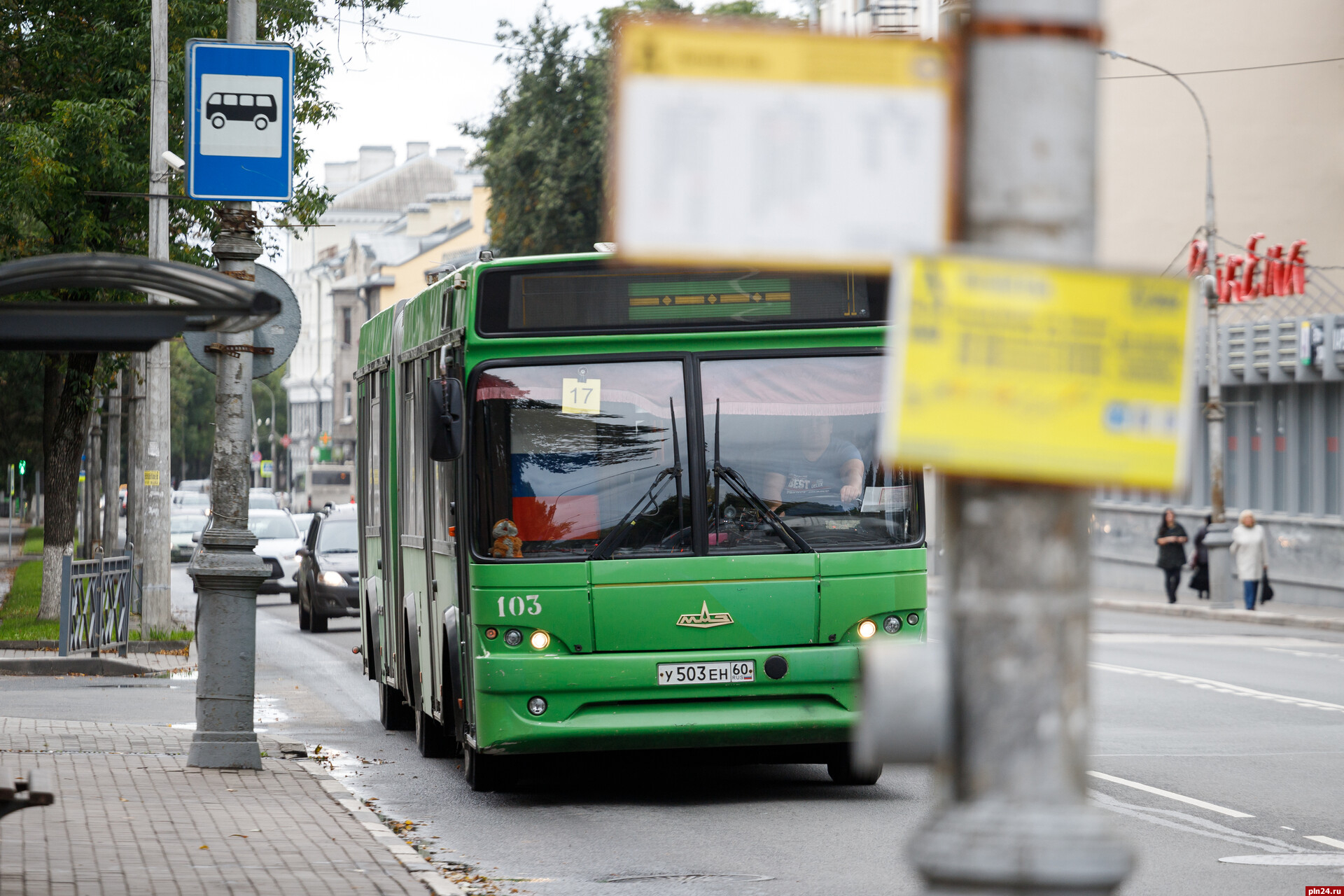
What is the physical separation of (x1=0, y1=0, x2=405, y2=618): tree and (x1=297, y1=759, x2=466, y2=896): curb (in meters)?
14.1

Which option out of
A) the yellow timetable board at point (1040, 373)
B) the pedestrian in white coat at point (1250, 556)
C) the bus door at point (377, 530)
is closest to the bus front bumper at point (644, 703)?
the bus door at point (377, 530)

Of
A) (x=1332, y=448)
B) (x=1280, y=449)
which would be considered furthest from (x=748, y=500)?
(x=1280, y=449)

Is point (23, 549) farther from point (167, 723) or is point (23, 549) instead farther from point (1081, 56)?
point (1081, 56)

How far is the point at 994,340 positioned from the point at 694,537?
295 inches

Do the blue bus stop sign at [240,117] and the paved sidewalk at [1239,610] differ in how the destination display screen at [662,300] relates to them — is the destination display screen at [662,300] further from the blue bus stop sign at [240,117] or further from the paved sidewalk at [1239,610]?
the paved sidewalk at [1239,610]

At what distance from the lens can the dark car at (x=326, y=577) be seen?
27.7 metres

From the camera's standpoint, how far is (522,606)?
10.2 metres

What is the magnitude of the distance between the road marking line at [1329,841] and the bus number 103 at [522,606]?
3.87 m

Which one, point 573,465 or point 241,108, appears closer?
point 573,465

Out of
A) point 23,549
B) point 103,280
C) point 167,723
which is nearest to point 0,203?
point 167,723

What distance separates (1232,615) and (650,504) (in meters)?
24.5

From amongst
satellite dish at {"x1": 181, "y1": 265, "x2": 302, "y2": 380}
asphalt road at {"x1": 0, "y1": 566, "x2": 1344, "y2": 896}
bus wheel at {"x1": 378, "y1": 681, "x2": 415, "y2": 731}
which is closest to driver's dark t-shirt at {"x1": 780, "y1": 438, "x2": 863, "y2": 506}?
asphalt road at {"x1": 0, "y1": 566, "x2": 1344, "y2": 896}

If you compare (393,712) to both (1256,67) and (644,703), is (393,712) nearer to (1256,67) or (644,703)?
(644,703)

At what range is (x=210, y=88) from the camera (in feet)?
39.4
